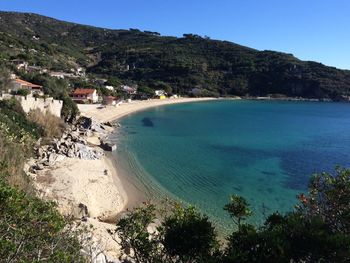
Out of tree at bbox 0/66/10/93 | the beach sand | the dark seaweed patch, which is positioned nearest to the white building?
the dark seaweed patch

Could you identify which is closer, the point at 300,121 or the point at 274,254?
the point at 274,254

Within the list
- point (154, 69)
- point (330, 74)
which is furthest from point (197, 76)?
point (330, 74)

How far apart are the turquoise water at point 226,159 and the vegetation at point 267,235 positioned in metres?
2.68

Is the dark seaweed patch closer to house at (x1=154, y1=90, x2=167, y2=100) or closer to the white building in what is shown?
house at (x1=154, y1=90, x2=167, y2=100)

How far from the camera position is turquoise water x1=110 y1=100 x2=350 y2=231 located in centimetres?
2634

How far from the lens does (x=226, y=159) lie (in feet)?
125

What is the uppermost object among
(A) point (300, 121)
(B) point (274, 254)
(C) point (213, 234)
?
(B) point (274, 254)

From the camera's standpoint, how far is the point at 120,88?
111 m

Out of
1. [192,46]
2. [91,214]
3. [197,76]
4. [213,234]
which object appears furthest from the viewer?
[192,46]

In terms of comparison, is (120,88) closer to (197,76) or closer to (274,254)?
(197,76)

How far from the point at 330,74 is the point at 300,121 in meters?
78.9

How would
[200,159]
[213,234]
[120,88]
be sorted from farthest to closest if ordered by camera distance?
[120,88] < [200,159] < [213,234]

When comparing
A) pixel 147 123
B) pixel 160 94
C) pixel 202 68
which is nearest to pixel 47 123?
pixel 147 123

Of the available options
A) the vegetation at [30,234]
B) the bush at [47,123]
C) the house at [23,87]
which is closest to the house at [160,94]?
the house at [23,87]
